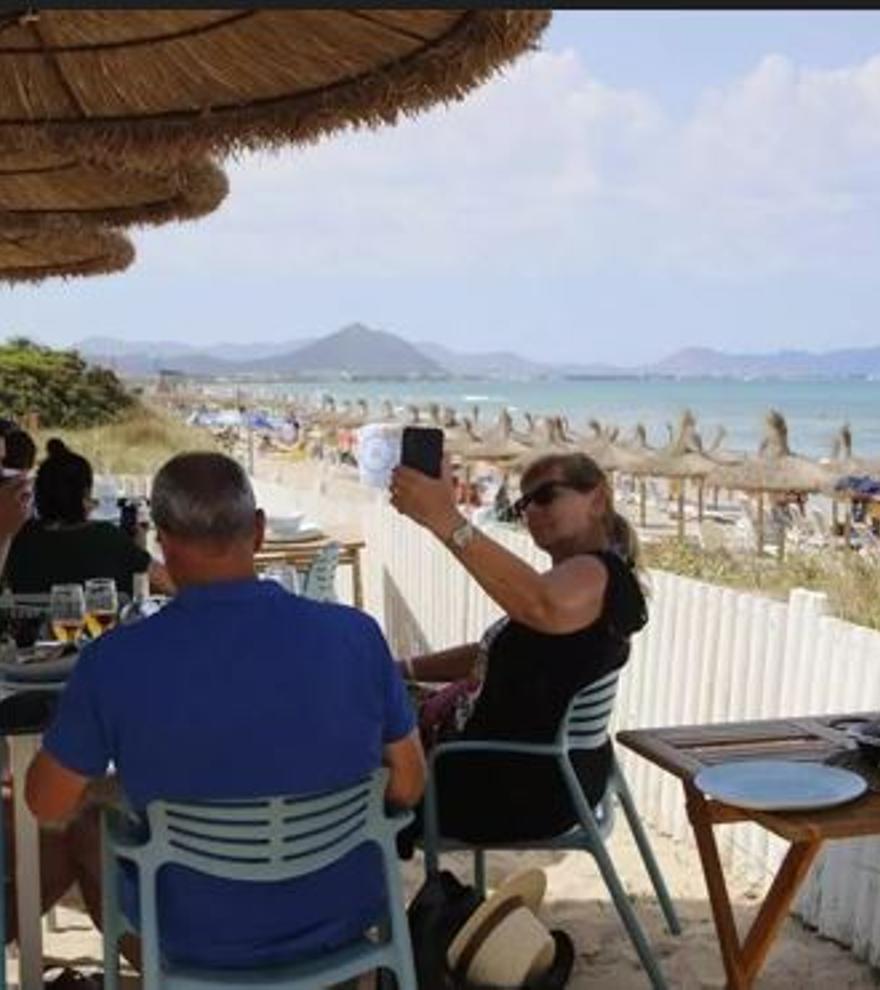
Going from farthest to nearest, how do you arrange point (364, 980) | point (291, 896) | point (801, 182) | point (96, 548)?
point (801, 182), point (96, 548), point (364, 980), point (291, 896)

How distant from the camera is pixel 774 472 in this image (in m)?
20.2

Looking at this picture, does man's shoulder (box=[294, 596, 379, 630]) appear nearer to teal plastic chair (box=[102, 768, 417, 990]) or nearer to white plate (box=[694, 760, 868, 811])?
teal plastic chair (box=[102, 768, 417, 990])

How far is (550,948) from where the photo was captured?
2.77 meters

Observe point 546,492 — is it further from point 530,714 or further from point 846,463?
point 846,463

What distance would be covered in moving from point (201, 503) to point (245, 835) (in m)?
0.53

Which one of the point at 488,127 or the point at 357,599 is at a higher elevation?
the point at 488,127

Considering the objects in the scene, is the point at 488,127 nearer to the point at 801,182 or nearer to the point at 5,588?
the point at 801,182

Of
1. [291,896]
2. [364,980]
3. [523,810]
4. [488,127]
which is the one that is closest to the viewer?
[291,896]

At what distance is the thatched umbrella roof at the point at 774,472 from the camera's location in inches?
781

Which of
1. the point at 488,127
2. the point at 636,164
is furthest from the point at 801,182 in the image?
the point at 488,127

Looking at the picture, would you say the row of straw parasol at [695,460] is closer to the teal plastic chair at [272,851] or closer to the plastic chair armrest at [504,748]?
the plastic chair armrest at [504,748]

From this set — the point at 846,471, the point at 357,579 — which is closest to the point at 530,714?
the point at 357,579

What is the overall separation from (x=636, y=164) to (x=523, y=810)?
336 feet

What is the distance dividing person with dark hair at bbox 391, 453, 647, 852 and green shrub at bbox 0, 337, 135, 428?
1932 centimetres
